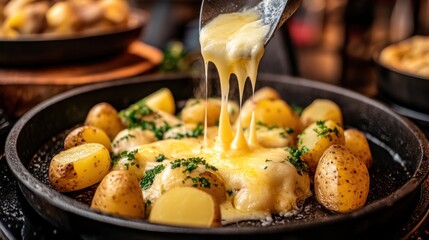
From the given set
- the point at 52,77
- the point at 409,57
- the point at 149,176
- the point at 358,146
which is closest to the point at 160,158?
the point at 149,176

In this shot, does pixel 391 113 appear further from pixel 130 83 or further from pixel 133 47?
pixel 133 47

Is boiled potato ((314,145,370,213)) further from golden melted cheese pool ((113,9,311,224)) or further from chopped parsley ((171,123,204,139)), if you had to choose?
chopped parsley ((171,123,204,139))

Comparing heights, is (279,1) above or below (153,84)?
above

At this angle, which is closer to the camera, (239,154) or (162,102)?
(239,154)

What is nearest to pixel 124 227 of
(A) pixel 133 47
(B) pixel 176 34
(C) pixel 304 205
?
(C) pixel 304 205

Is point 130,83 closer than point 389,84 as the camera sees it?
Result: Yes

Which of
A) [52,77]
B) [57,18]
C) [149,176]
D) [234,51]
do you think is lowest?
[52,77]

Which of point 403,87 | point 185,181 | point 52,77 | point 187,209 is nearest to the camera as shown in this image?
point 187,209

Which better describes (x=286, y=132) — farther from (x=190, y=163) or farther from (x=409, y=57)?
(x=409, y=57)
